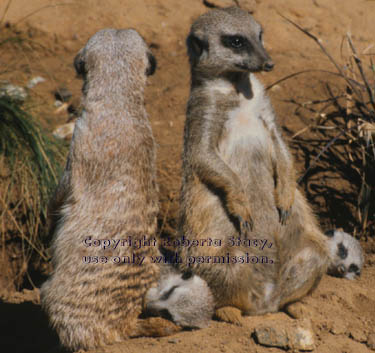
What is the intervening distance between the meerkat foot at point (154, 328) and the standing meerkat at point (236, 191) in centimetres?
28

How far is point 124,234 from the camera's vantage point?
2752mm

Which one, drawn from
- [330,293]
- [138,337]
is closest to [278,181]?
[330,293]

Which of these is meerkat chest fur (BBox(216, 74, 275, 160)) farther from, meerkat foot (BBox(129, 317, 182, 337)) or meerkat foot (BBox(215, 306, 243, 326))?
meerkat foot (BBox(129, 317, 182, 337))

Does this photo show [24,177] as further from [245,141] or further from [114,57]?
[245,141]

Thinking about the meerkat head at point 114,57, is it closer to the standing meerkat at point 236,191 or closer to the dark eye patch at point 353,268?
the standing meerkat at point 236,191

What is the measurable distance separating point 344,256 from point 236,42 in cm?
145

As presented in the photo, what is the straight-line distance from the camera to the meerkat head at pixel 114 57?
2795mm

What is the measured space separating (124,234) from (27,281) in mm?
1952

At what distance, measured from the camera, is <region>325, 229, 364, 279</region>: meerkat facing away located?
3.32m

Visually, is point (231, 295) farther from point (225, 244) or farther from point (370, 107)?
point (370, 107)

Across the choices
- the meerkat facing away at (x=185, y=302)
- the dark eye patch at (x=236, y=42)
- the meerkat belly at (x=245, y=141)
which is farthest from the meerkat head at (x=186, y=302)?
the dark eye patch at (x=236, y=42)

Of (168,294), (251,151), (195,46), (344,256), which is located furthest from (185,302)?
(195,46)

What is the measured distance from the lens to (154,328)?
2.73 meters

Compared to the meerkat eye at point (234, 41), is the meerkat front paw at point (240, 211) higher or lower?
lower
